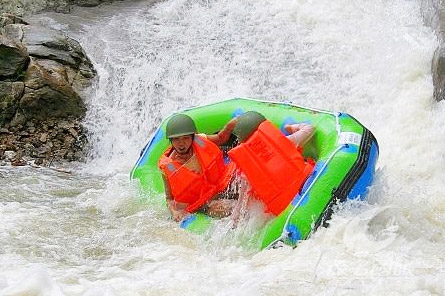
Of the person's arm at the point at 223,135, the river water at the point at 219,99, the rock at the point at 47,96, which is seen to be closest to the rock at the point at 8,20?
the river water at the point at 219,99

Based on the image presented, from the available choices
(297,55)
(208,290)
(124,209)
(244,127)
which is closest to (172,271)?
(208,290)

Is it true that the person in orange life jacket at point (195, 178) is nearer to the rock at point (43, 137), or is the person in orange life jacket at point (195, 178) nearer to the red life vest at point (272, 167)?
the red life vest at point (272, 167)

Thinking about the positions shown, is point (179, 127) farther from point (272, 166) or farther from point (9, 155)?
point (9, 155)

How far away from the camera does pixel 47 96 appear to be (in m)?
8.12

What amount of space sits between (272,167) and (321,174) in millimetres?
344

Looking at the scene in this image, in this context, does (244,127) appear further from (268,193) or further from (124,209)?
(124,209)

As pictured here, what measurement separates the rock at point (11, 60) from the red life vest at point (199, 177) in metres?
3.76

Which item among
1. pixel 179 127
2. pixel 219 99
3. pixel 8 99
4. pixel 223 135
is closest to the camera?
pixel 179 127

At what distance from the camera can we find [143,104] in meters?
8.55

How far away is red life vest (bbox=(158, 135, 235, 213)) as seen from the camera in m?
5.10

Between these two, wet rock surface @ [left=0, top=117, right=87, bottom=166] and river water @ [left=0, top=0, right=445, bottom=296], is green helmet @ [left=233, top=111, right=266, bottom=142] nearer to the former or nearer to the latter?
river water @ [left=0, top=0, right=445, bottom=296]

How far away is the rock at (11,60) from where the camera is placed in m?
8.15

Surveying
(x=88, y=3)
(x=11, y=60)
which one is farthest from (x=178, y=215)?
(x=88, y=3)

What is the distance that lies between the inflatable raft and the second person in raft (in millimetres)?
91
